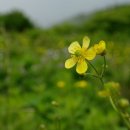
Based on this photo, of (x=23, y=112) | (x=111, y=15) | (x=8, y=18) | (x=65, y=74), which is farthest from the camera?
(x=8, y=18)

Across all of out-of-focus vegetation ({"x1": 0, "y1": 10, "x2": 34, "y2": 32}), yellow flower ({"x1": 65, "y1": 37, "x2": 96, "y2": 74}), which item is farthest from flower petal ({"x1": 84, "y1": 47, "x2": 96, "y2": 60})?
out-of-focus vegetation ({"x1": 0, "y1": 10, "x2": 34, "y2": 32})

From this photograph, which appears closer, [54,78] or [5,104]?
[5,104]

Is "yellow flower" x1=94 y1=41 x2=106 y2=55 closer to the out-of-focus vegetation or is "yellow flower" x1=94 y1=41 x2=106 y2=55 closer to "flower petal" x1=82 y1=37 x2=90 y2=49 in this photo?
"flower petal" x1=82 y1=37 x2=90 y2=49

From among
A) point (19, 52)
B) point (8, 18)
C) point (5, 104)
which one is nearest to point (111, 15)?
point (8, 18)

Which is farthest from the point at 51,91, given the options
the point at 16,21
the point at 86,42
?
the point at 16,21

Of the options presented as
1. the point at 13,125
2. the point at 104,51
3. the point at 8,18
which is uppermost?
the point at 104,51

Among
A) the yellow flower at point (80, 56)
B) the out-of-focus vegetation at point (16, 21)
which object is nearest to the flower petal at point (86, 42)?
the yellow flower at point (80, 56)

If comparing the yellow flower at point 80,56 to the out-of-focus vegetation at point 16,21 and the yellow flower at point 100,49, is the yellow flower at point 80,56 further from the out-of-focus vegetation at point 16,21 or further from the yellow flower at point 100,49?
the out-of-focus vegetation at point 16,21

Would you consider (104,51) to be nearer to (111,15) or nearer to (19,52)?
(19,52)
